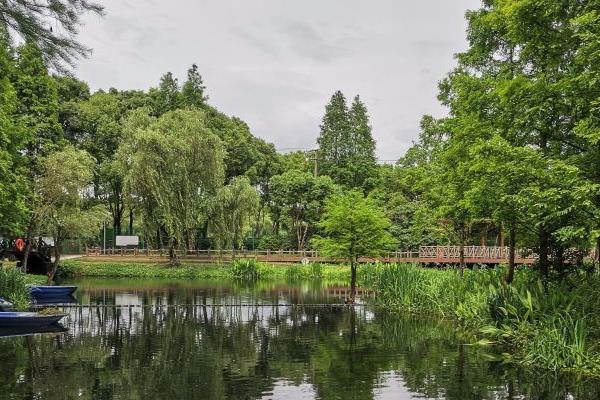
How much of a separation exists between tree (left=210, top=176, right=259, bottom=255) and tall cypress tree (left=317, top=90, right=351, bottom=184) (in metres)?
17.0

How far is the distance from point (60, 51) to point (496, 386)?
31.0ft

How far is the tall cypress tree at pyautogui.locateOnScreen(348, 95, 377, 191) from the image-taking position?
55719 millimetres

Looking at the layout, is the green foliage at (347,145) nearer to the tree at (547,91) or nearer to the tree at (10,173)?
the tree at (10,173)

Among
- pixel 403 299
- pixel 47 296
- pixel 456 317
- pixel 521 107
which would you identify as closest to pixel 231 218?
pixel 47 296

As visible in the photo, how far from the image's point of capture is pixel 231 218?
132 ft

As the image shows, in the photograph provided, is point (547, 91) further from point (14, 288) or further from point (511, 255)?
point (14, 288)

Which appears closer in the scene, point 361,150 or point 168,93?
point 168,93

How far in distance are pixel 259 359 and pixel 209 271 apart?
2771 cm

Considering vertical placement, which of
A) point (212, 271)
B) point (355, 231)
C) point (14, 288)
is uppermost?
point (355, 231)

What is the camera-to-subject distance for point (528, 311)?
524 inches

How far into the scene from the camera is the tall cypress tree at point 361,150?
183 ft

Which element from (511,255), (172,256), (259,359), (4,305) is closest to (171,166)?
(172,256)

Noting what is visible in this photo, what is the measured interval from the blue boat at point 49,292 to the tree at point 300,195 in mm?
24697

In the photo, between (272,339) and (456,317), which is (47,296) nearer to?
(272,339)
